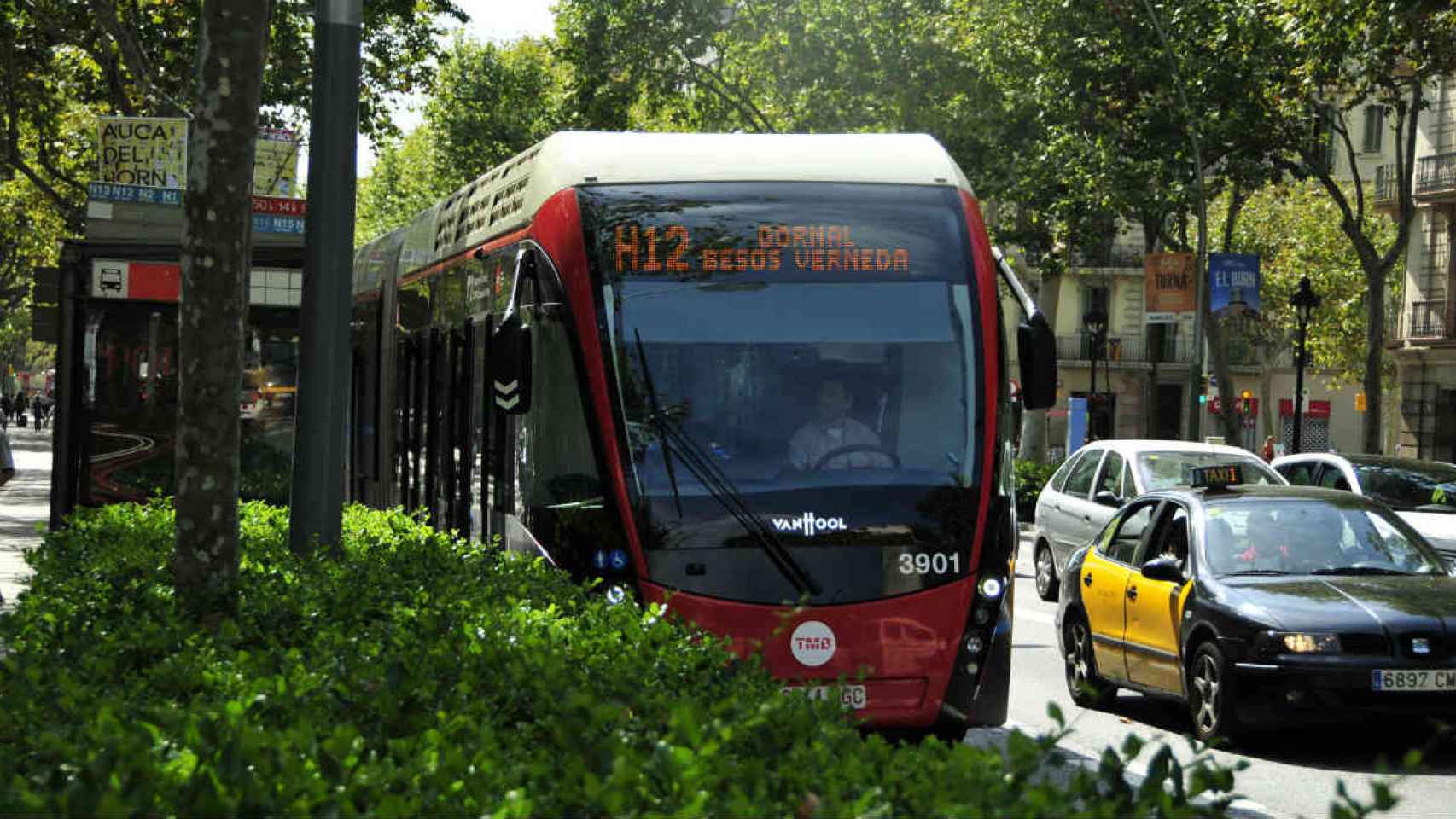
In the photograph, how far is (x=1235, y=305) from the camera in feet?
115

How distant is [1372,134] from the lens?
A: 70.8m

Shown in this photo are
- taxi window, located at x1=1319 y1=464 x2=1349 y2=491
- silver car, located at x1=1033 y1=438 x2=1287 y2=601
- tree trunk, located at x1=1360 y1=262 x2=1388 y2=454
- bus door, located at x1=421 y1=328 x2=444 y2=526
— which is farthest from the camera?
tree trunk, located at x1=1360 y1=262 x2=1388 y2=454

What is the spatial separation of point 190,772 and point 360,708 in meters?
1.02

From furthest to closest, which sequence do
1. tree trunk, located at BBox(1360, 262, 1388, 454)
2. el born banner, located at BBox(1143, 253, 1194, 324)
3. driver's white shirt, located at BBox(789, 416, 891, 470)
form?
1. el born banner, located at BBox(1143, 253, 1194, 324)
2. tree trunk, located at BBox(1360, 262, 1388, 454)
3. driver's white shirt, located at BBox(789, 416, 891, 470)

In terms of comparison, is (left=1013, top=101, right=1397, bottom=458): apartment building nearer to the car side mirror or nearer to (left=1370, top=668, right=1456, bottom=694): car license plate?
the car side mirror

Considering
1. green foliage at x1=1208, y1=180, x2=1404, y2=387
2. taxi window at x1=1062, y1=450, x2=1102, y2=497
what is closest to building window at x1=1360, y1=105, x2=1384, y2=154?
green foliage at x1=1208, y1=180, x2=1404, y2=387

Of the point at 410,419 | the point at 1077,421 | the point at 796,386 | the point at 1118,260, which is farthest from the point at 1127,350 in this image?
the point at 796,386

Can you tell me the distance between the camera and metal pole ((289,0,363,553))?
10422 mm

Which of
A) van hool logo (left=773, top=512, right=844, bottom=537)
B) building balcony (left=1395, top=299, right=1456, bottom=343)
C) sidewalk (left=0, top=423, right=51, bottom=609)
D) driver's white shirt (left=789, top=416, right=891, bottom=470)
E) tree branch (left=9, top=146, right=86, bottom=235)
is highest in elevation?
tree branch (left=9, top=146, right=86, bottom=235)

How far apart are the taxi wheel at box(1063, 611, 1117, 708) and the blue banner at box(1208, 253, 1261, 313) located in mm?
21302

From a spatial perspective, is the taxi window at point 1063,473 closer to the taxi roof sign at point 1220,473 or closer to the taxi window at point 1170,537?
the taxi roof sign at point 1220,473

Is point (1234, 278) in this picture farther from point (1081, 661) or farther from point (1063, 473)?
point (1081, 661)

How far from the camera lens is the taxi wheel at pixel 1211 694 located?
11352 millimetres

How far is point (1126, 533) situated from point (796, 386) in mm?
4382
